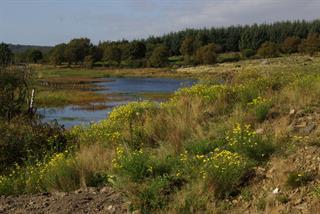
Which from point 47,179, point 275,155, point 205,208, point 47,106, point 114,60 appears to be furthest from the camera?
point 114,60

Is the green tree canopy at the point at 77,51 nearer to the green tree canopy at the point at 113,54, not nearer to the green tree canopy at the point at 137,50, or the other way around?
the green tree canopy at the point at 113,54

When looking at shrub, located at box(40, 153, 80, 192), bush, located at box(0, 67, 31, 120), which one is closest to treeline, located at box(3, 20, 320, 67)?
bush, located at box(0, 67, 31, 120)

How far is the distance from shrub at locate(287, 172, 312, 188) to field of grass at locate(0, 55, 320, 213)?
0.04 feet

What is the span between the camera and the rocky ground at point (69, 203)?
21.8 ft

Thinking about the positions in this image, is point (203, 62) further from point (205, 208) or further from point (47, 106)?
point (205, 208)

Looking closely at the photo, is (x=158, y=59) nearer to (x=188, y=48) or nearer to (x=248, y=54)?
(x=188, y=48)

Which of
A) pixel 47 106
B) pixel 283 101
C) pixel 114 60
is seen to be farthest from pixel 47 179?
pixel 114 60

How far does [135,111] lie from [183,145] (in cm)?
489

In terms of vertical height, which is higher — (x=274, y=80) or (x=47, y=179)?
(x=274, y=80)

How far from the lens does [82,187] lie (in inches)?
302

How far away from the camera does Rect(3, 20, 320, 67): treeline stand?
119812 millimetres

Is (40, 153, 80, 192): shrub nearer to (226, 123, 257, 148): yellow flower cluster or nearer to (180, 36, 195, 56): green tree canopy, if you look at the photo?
(226, 123, 257, 148): yellow flower cluster

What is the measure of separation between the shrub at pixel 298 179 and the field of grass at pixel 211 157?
0.04ft

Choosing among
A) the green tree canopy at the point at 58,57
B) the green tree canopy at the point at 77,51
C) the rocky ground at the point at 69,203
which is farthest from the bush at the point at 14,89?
the green tree canopy at the point at 77,51
